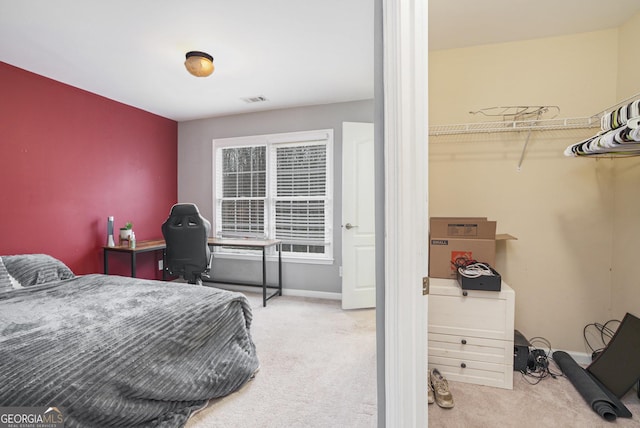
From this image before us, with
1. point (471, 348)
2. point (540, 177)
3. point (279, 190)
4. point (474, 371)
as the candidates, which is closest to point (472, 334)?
point (471, 348)

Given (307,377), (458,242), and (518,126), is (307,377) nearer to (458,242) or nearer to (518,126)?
(458,242)

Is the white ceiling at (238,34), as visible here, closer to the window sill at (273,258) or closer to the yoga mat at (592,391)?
the window sill at (273,258)

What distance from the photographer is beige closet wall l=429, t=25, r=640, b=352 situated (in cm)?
224

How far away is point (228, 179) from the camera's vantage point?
15.0 ft

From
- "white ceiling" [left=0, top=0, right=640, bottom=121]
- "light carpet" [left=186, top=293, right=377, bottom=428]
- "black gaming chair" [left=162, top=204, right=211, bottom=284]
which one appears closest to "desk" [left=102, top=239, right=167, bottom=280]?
"black gaming chair" [left=162, top=204, right=211, bottom=284]

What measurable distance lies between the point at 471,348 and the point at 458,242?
2.37 ft

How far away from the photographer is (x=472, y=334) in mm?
2012

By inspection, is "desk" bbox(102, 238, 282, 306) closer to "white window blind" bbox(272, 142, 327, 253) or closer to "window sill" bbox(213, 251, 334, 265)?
"window sill" bbox(213, 251, 334, 265)

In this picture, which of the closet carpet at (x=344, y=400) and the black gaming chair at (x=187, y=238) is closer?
the closet carpet at (x=344, y=400)

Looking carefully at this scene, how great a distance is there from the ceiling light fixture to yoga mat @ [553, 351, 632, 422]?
3568mm

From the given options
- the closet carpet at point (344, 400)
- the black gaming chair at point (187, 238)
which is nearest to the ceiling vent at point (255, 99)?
the black gaming chair at point (187, 238)

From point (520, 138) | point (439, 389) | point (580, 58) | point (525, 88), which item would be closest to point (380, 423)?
point (439, 389)

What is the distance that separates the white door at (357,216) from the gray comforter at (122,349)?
1575mm

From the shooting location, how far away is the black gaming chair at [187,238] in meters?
3.19
